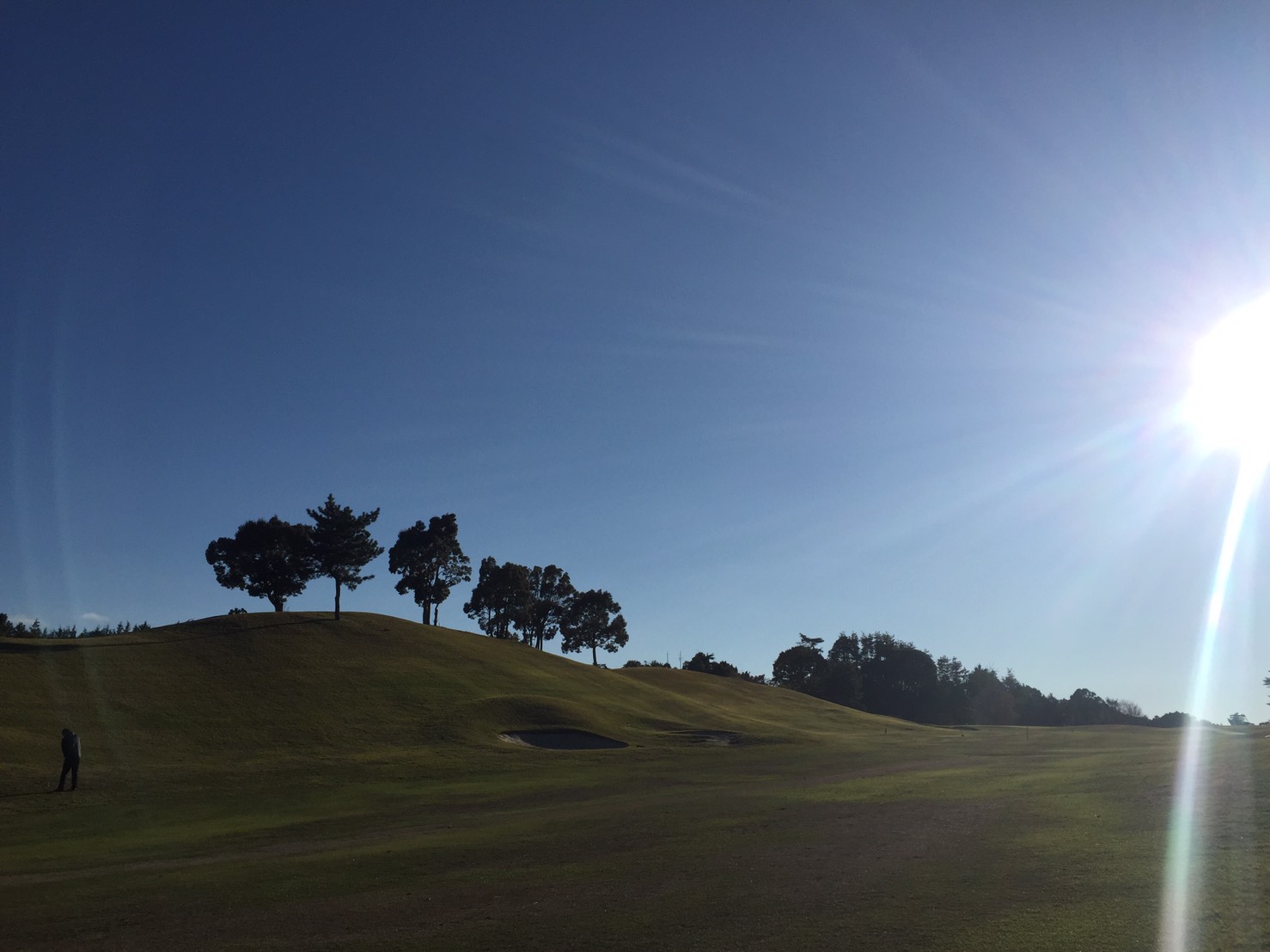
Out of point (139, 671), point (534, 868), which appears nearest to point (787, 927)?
point (534, 868)

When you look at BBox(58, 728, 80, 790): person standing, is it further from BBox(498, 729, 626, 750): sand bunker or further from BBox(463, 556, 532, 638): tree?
BBox(463, 556, 532, 638): tree

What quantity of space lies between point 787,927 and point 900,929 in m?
1.61

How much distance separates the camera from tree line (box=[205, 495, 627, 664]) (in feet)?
303

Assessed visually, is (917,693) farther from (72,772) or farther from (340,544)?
(72,772)

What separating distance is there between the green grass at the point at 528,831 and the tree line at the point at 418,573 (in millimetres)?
29104

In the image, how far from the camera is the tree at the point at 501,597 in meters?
137

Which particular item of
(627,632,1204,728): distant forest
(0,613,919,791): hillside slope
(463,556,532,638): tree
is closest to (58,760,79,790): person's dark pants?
(0,613,919,791): hillside slope

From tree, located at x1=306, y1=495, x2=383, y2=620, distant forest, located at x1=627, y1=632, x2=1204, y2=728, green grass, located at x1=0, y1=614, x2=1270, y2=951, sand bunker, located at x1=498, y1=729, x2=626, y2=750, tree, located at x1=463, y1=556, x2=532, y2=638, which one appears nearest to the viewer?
green grass, located at x1=0, y1=614, x2=1270, y2=951

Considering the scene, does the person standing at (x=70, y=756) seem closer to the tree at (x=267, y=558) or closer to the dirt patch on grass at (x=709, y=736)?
the dirt patch on grass at (x=709, y=736)

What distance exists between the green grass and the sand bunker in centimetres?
180

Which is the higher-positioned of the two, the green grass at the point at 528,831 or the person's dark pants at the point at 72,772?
the green grass at the point at 528,831

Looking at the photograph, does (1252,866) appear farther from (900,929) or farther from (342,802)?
(342,802)

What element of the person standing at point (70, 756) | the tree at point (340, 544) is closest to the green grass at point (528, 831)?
the person standing at point (70, 756)

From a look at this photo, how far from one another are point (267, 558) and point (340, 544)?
10133 millimetres
